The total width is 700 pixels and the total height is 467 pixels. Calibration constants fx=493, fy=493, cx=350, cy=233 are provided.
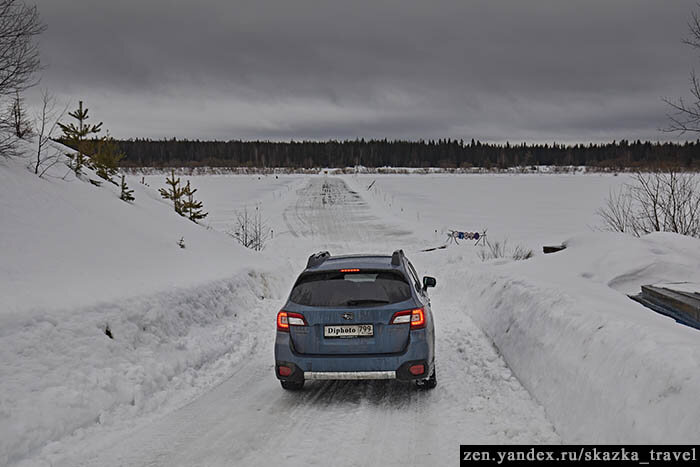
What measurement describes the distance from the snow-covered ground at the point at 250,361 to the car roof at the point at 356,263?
1554mm

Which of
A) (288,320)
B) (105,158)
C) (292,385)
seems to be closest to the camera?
(288,320)

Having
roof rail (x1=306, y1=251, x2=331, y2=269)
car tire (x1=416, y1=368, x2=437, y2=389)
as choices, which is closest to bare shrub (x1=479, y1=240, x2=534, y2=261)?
roof rail (x1=306, y1=251, x2=331, y2=269)

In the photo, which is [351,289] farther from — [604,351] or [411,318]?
[604,351]

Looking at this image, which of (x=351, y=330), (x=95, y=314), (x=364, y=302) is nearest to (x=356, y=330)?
(x=351, y=330)

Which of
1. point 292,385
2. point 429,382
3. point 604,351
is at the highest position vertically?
point 604,351

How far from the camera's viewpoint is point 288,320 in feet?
18.9

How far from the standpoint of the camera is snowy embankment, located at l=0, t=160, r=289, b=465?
198 inches

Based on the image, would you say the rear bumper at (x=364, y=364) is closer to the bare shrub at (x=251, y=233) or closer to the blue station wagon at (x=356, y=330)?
the blue station wagon at (x=356, y=330)

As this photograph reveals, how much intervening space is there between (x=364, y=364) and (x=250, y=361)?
2.97 m

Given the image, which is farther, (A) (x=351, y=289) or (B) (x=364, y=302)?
(A) (x=351, y=289)

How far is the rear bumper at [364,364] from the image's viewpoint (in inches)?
215

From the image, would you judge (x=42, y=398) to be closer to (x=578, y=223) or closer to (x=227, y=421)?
(x=227, y=421)

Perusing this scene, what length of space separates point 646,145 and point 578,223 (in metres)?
156

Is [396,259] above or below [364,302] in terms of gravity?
above
